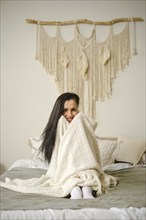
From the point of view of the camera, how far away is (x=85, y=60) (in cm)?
301

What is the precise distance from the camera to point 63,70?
3.06 metres

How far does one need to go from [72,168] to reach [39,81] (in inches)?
69.5

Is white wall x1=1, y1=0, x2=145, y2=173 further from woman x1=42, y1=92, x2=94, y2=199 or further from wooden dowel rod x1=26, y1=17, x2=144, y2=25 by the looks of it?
woman x1=42, y1=92, x2=94, y2=199

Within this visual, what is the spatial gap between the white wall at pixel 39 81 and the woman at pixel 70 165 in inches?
51.9

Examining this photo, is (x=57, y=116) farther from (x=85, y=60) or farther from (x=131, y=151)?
(x=85, y=60)

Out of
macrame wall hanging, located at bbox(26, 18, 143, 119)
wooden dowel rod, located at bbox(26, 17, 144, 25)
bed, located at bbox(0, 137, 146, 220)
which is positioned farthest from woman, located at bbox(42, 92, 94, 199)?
wooden dowel rod, located at bbox(26, 17, 144, 25)

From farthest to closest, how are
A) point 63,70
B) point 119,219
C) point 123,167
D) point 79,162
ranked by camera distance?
point 63,70, point 123,167, point 79,162, point 119,219

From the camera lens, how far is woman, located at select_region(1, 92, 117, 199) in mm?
1365

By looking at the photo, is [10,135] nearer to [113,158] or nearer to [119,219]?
[113,158]

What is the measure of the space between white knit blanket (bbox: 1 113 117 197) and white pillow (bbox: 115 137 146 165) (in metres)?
0.88

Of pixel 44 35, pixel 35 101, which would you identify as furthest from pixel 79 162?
pixel 44 35

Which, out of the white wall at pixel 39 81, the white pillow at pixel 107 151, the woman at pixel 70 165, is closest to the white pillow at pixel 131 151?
the white pillow at pixel 107 151

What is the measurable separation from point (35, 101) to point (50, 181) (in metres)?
1.60

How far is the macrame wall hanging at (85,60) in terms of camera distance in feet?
9.90
